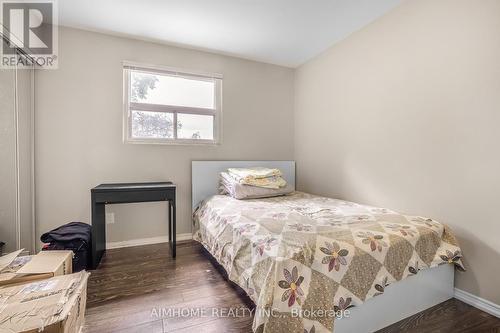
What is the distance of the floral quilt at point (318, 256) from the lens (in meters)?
1.12

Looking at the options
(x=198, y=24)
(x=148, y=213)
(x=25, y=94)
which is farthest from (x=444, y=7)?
(x=25, y=94)

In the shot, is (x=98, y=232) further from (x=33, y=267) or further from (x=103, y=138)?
(x=103, y=138)

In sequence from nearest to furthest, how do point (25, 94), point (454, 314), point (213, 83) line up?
point (454, 314), point (25, 94), point (213, 83)

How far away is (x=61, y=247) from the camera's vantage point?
6.46ft

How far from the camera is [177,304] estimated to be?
163 cm

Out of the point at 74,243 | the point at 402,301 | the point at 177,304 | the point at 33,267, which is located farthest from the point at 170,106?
the point at 402,301

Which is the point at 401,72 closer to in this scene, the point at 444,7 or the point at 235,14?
the point at 444,7

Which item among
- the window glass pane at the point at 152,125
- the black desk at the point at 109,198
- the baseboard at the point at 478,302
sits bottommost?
the baseboard at the point at 478,302

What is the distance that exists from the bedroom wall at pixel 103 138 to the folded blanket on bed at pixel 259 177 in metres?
0.44

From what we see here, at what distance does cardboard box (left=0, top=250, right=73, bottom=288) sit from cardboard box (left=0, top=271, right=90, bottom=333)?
0.09 meters

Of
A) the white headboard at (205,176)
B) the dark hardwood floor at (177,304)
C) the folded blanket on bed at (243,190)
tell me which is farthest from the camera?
the white headboard at (205,176)

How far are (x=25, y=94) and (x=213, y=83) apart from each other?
6.17ft

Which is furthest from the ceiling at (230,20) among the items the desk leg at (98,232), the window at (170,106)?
the desk leg at (98,232)

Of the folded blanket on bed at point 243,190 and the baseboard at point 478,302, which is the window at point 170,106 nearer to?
the folded blanket on bed at point 243,190
